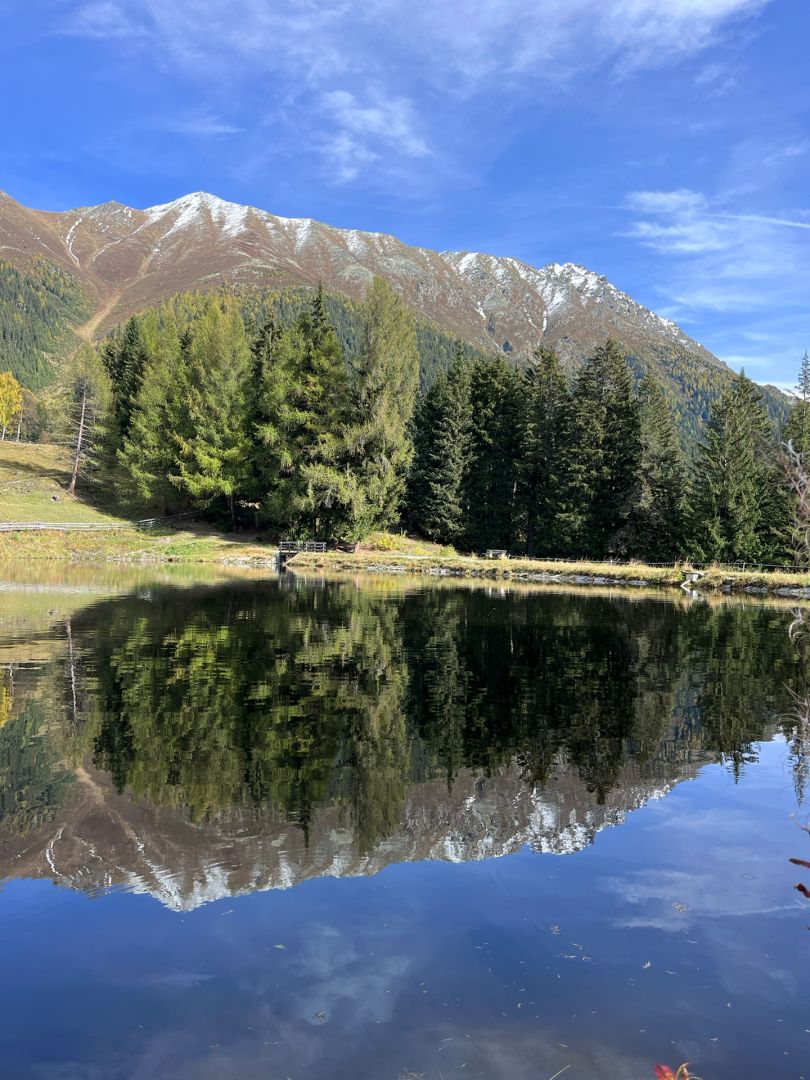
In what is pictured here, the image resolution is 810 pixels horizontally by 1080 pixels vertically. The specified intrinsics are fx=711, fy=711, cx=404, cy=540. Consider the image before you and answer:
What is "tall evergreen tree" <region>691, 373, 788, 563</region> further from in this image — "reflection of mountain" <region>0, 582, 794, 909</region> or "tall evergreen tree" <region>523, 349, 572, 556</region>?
"reflection of mountain" <region>0, 582, 794, 909</region>

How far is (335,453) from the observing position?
5831 cm

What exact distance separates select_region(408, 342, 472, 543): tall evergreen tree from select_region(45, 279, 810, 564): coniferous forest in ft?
0.59

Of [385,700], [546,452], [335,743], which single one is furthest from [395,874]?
[546,452]

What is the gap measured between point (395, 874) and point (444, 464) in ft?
197

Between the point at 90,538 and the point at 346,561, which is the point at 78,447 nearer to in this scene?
the point at 90,538

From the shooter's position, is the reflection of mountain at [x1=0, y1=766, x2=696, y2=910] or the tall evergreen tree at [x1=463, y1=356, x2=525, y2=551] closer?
the reflection of mountain at [x1=0, y1=766, x2=696, y2=910]

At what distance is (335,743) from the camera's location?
41.9 feet

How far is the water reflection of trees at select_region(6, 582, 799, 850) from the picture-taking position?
11.2 metres

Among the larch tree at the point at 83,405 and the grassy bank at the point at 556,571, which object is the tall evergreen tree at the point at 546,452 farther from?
the larch tree at the point at 83,405

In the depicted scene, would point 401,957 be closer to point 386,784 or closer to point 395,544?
point 386,784

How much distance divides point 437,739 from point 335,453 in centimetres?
4671

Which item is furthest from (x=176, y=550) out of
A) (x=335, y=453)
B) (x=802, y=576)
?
(x=802, y=576)

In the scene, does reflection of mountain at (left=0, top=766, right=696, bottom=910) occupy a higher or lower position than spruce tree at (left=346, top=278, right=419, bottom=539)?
lower

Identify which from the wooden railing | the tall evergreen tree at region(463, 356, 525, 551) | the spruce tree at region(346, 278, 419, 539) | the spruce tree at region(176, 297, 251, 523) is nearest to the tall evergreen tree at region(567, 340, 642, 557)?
the tall evergreen tree at region(463, 356, 525, 551)
